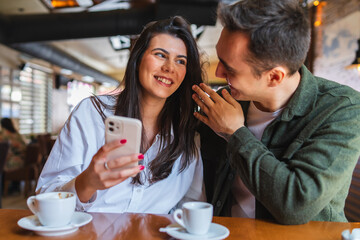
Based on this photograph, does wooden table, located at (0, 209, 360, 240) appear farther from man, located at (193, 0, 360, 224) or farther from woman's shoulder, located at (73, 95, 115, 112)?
woman's shoulder, located at (73, 95, 115, 112)

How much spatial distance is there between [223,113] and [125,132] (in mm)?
461

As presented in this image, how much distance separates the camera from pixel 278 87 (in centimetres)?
125

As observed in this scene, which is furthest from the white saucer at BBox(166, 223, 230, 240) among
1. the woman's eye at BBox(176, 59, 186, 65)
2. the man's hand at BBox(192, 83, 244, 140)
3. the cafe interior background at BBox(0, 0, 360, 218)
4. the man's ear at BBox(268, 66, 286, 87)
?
the cafe interior background at BBox(0, 0, 360, 218)

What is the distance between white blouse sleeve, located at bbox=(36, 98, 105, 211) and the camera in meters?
1.24

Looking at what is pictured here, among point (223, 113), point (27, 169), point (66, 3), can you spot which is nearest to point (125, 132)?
point (223, 113)

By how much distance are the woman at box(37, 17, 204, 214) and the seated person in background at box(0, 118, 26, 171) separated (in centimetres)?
375

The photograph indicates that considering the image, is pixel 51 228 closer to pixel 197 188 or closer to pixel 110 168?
pixel 110 168

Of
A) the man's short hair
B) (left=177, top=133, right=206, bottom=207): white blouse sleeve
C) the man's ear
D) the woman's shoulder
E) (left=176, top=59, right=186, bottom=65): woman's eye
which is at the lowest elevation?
(left=177, top=133, right=206, bottom=207): white blouse sleeve

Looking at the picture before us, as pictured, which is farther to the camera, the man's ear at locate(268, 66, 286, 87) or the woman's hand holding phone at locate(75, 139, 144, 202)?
the man's ear at locate(268, 66, 286, 87)

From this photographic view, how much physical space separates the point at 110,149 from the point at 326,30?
4.83 meters

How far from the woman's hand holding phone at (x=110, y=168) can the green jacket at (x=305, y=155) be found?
1.18 ft

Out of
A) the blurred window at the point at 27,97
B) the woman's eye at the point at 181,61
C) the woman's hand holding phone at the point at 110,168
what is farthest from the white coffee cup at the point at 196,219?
the blurred window at the point at 27,97

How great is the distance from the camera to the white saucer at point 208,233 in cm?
81

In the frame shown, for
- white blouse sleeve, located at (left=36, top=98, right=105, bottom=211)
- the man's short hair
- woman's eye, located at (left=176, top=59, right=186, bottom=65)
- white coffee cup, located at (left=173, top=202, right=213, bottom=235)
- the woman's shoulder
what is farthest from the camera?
woman's eye, located at (left=176, top=59, right=186, bottom=65)
